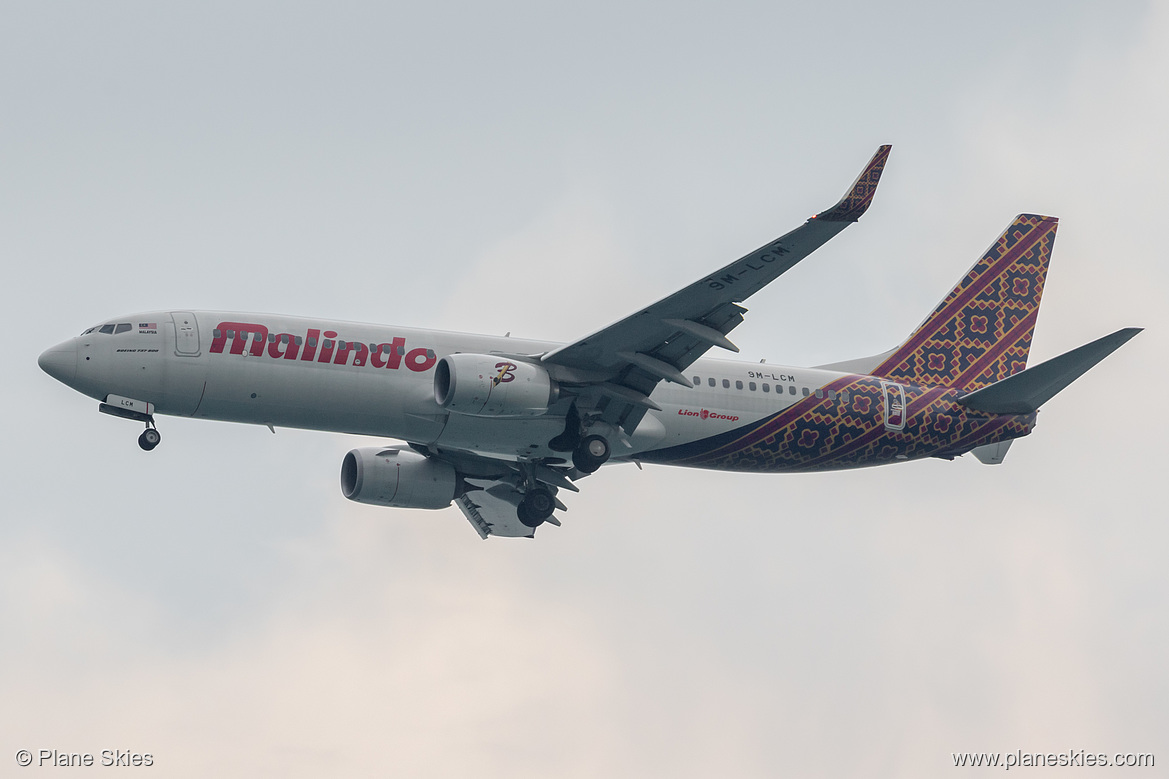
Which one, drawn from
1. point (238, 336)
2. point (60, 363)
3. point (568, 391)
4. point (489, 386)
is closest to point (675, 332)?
point (568, 391)

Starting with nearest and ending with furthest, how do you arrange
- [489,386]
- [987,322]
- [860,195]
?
[860,195] < [489,386] < [987,322]

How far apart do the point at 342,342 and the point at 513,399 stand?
4884 millimetres

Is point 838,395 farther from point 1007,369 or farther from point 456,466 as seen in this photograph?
point 456,466

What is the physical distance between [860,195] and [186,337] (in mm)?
17603

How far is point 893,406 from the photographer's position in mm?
42000

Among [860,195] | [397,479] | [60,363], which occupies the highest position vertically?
[860,195]

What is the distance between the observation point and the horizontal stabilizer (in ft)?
127

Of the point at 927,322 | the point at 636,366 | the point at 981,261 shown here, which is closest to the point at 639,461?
the point at 636,366

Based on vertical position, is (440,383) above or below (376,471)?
above

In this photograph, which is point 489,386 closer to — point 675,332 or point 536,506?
point 675,332

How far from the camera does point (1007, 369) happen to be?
45.6m

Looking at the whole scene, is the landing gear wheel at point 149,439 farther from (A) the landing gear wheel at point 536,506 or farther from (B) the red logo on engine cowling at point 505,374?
(A) the landing gear wheel at point 536,506

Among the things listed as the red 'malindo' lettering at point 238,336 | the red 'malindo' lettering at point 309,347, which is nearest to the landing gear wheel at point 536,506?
the red 'malindo' lettering at point 309,347

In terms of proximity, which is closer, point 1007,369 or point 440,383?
point 440,383
